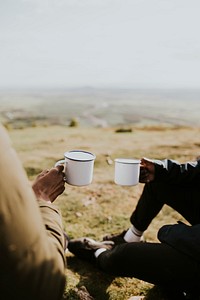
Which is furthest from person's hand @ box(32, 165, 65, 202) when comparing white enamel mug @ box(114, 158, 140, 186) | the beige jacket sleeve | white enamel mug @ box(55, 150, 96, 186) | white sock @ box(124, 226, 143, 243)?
white sock @ box(124, 226, 143, 243)

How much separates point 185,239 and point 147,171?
3.40 ft

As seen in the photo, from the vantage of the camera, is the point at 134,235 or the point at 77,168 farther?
the point at 134,235

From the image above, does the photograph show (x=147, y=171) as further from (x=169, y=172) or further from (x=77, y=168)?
(x=77, y=168)

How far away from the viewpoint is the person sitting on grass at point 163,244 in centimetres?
278

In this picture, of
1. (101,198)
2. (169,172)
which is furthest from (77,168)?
(101,198)

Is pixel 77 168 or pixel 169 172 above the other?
pixel 77 168

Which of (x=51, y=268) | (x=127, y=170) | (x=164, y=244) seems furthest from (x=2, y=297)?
(x=127, y=170)

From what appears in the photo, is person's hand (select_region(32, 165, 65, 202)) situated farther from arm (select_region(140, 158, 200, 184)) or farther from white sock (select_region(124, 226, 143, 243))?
white sock (select_region(124, 226, 143, 243))

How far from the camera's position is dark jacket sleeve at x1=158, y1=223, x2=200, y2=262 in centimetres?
272

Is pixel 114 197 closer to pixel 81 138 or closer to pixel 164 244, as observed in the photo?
pixel 164 244

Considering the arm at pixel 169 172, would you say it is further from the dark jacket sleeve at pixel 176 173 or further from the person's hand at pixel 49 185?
the person's hand at pixel 49 185

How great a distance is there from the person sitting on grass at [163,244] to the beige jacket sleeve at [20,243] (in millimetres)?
1466

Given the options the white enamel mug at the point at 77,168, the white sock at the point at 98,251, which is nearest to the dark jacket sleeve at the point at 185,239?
the white enamel mug at the point at 77,168

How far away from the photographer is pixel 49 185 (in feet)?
7.81
